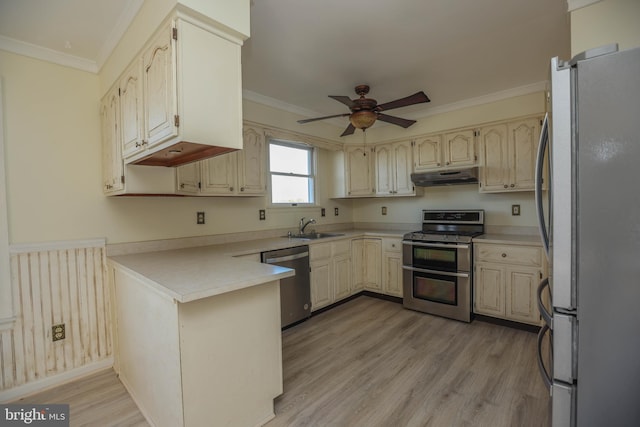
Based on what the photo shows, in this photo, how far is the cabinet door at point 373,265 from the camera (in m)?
3.94

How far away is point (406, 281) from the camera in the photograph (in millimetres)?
3572

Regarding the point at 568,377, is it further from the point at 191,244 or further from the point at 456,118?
the point at 456,118

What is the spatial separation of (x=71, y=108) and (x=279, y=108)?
1997mm

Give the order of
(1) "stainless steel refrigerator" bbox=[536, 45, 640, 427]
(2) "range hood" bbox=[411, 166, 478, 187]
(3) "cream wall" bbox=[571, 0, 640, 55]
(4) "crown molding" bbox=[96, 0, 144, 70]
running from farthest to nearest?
(2) "range hood" bbox=[411, 166, 478, 187] → (4) "crown molding" bbox=[96, 0, 144, 70] → (3) "cream wall" bbox=[571, 0, 640, 55] → (1) "stainless steel refrigerator" bbox=[536, 45, 640, 427]

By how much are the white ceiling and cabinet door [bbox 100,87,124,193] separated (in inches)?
14.5

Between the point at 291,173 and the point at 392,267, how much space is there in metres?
1.86

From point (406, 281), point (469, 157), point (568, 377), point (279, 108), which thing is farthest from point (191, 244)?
point (469, 157)

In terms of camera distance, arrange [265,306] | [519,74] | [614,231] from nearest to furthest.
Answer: [614,231], [265,306], [519,74]

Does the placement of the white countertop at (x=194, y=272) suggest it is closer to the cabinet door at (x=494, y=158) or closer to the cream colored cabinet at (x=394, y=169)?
the cream colored cabinet at (x=394, y=169)

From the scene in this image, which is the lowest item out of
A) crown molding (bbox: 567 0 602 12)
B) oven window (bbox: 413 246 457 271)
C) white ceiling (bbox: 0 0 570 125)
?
oven window (bbox: 413 246 457 271)

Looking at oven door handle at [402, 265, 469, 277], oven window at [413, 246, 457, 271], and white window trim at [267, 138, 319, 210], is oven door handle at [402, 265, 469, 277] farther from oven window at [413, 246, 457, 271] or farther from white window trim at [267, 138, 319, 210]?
white window trim at [267, 138, 319, 210]

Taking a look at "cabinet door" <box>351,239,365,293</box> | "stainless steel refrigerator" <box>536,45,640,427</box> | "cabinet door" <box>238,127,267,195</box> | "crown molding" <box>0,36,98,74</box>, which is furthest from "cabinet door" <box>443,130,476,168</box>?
"crown molding" <box>0,36,98,74</box>

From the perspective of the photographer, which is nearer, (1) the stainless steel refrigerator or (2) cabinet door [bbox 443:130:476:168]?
(1) the stainless steel refrigerator

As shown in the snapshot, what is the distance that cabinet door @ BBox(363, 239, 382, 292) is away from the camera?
3.94 metres
